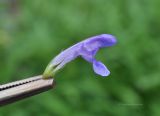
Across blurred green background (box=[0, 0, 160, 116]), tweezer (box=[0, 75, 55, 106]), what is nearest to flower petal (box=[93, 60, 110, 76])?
tweezer (box=[0, 75, 55, 106])

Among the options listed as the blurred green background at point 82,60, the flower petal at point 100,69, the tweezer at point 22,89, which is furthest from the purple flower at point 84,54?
the blurred green background at point 82,60

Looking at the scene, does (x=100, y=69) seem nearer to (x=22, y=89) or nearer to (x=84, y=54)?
(x=84, y=54)

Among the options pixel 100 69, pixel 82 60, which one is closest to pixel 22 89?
pixel 100 69

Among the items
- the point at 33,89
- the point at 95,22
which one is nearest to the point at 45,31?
the point at 95,22

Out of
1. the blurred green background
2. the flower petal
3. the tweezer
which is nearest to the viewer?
the tweezer

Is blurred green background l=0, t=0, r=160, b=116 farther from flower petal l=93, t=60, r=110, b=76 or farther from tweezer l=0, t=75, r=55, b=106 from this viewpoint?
tweezer l=0, t=75, r=55, b=106

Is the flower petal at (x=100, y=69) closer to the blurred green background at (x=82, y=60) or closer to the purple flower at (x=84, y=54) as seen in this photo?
the purple flower at (x=84, y=54)

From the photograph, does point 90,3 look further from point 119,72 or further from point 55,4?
point 119,72
